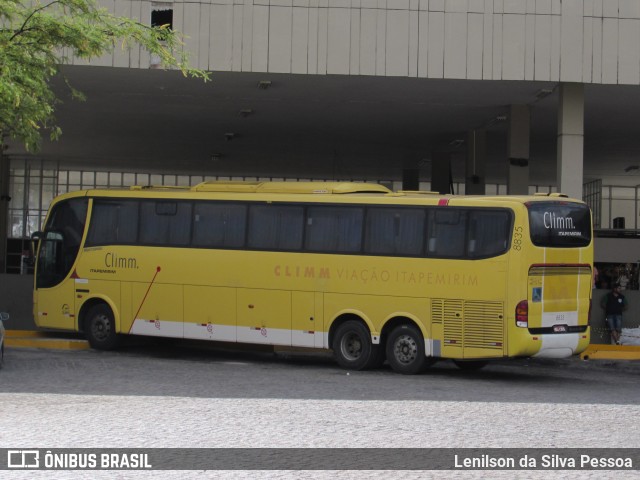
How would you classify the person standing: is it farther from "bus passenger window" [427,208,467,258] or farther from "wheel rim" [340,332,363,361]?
"wheel rim" [340,332,363,361]

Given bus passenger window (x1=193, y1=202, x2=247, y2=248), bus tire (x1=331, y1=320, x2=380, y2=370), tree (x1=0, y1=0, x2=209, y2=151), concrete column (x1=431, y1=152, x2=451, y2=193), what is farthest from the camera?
concrete column (x1=431, y1=152, x2=451, y2=193)

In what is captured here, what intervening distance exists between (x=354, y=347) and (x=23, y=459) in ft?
36.7

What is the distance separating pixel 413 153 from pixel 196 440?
108 ft

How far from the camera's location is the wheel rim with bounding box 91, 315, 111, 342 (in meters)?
23.6

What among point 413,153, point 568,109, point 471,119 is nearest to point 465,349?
point 568,109

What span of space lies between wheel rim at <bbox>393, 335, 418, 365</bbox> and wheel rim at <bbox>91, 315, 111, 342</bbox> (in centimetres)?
678

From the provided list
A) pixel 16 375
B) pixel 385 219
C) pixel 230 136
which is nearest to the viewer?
pixel 16 375

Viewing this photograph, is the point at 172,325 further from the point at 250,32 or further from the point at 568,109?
the point at 568,109

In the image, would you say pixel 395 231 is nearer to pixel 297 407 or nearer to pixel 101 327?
pixel 297 407

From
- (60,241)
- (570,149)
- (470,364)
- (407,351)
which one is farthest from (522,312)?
(60,241)

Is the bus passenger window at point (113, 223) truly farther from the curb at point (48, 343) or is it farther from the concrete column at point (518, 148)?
the concrete column at point (518, 148)

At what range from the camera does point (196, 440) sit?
1133 centimetres

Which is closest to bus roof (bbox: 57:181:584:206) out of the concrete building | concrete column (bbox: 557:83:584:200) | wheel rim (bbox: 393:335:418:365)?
wheel rim (bbox: 393:335:418:365)

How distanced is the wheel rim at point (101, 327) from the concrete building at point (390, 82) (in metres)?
5.39
